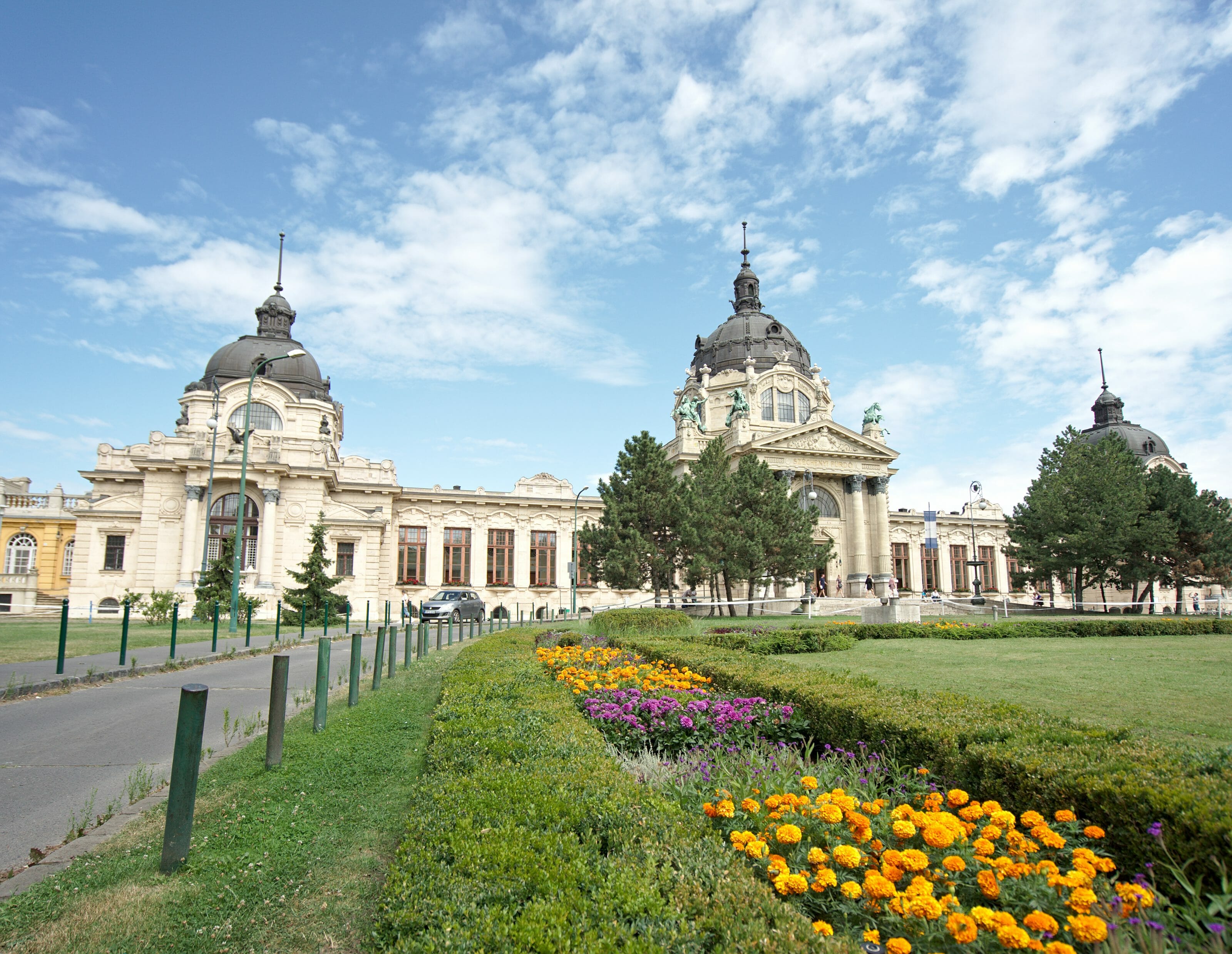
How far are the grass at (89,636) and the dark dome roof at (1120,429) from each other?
239ft

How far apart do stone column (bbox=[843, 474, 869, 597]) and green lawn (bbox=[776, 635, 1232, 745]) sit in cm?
→ 3072

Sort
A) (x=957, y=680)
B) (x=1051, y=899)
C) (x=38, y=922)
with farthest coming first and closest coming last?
(x=957, y=680)
(x=38, y=922)
(x=1051, y=899)

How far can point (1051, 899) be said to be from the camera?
340 cm

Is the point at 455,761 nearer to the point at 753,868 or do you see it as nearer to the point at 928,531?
the point at 753,868

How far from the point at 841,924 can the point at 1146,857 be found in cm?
170

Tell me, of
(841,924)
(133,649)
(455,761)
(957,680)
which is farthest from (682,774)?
(133,649)

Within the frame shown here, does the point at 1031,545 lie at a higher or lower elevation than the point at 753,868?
higher

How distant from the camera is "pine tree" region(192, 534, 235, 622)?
1262 inches

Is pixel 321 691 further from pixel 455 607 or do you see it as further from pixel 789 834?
pixel 455 607

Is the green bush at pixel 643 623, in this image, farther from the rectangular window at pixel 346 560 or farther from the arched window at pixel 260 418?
the arched window at pixel 260 418

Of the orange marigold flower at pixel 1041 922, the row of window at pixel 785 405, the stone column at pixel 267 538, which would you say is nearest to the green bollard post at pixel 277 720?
the orange marigold flower at pixel 1041 922

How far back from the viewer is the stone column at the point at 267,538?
42.3 m

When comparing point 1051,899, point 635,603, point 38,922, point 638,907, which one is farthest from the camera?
point 635,603

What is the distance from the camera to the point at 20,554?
4991 centimetres
